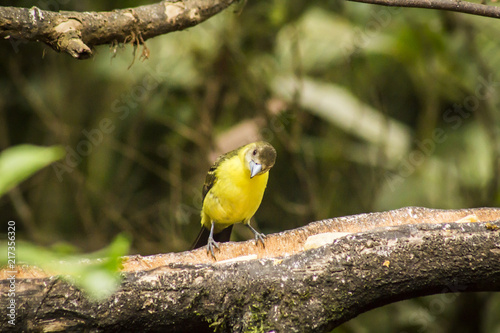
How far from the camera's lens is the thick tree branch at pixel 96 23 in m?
2.19

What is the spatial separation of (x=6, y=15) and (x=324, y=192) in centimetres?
395

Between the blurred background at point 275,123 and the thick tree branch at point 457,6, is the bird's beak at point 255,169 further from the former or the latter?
the blurred background at point 275,123

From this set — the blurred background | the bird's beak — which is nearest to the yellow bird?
the bird's beak

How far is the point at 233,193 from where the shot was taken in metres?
3.26

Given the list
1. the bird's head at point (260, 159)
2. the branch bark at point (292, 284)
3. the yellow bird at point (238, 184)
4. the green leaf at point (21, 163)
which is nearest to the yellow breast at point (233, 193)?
the yellow bird at point (238, 184)

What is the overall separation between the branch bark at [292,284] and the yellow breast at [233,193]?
1171 mm

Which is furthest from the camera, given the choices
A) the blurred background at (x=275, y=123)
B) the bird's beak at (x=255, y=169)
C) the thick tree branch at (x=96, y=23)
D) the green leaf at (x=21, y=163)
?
the blurred background at (x=275, y=123)

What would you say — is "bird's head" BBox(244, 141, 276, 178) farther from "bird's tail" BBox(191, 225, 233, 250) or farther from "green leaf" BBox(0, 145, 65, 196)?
"green leaf" BBox(0, 145, 65, 196)

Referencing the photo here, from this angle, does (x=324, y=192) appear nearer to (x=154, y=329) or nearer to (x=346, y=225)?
(x=346, y=225)

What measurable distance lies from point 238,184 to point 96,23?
1237 millimetres

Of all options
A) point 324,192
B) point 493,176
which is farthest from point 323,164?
point 493,176

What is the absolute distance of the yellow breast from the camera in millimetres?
3258

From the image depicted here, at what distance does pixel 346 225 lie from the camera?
266cm

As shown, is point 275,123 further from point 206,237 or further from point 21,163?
point 21,163
